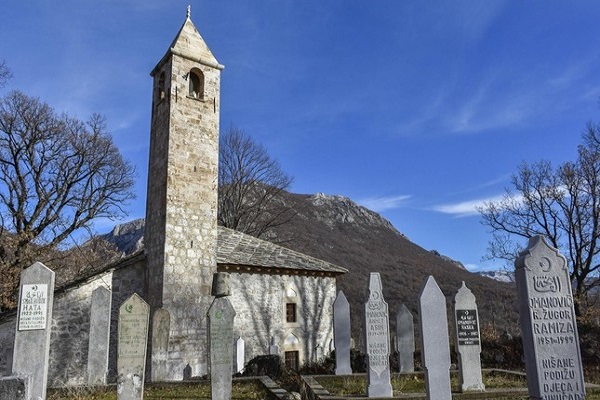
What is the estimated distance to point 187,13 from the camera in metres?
17.2

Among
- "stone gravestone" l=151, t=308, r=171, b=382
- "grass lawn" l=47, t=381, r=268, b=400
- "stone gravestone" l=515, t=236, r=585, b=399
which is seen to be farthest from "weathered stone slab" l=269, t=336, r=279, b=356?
"stone gravestone" l=515, t=236, r=585, b=399

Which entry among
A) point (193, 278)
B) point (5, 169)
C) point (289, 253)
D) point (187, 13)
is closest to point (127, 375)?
point (193, 278)

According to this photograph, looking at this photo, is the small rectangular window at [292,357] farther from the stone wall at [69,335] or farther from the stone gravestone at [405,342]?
the stone wall at [69,335]

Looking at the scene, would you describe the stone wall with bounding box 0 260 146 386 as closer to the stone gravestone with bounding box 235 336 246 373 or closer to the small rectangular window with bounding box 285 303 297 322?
the stone gravestone with bounding box 235 336 246 373

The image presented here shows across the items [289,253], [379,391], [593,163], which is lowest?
[379,391]

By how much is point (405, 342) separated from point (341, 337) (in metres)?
1.80

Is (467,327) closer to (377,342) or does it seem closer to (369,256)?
(377,342)

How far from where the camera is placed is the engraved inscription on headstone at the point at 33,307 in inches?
326

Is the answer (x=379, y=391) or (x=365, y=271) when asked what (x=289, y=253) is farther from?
(x=365, y=271)

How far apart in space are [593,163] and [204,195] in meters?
18.7

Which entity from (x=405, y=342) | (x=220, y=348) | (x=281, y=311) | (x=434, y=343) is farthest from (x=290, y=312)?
(x=434, y=343)

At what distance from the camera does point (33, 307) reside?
8352 mm

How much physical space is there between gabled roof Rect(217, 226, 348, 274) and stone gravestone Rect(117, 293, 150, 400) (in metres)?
6.57

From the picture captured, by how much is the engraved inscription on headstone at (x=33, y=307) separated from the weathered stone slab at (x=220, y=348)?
9.92 ft
